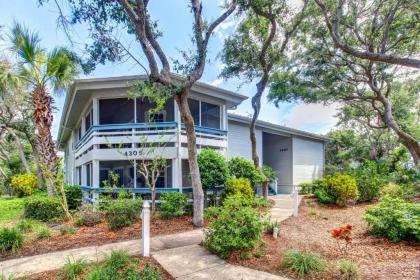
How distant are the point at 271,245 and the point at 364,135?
928 inches

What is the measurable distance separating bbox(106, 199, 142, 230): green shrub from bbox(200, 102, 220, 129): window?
5919 millimetres

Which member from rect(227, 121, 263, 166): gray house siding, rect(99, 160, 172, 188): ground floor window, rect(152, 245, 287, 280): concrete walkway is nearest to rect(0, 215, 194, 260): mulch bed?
rect(152, 245, 287, 280): concrete walkway

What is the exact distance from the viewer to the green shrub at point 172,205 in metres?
8.52

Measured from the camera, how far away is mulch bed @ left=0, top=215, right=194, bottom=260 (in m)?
5.96

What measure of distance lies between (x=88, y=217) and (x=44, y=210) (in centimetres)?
233

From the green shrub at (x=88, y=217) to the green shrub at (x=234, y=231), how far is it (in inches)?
176

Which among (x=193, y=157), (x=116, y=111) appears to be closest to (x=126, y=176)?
(x=116, y=111)

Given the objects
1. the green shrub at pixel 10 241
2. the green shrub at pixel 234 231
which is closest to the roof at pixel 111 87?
the green shrub at pixel 10 241

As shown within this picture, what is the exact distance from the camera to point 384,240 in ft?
21.0

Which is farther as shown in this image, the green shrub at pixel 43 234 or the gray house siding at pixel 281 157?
the gray house siding at pixel 281 157

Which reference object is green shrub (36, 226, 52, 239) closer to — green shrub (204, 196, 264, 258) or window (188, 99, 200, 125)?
green shrub (204, 196, 264, 258)

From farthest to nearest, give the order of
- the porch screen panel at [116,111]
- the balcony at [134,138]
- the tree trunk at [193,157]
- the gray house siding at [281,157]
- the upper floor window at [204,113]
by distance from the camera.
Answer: the gray house siding at [281,157] < the upper floor window at [204,113] < the porch screen panel at [116,111] < the balcony at [134,138] < the tree trunk at [193,157]

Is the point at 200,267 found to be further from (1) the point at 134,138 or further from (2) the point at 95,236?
(1) the point at 134,138

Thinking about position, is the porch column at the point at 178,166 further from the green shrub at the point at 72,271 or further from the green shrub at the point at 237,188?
the green shrub at the point at 72,271
